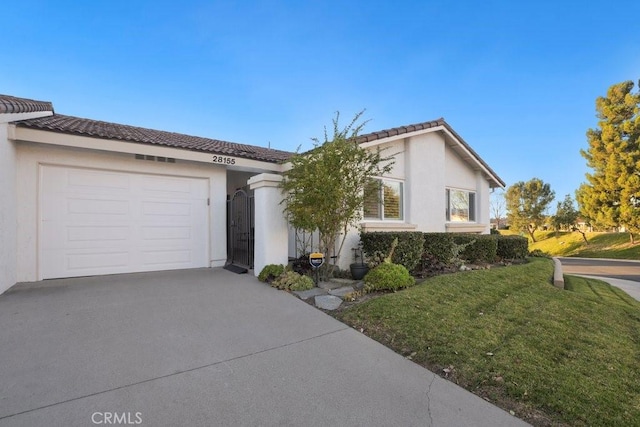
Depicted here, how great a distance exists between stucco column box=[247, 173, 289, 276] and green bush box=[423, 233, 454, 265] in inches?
161

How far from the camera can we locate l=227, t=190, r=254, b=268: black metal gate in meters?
7.68

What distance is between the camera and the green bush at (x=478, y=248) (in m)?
9.22

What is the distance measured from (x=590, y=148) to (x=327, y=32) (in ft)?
88.5

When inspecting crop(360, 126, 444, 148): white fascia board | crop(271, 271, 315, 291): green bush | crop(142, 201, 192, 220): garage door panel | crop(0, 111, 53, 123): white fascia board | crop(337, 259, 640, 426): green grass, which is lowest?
crop(337, 259, 640, 426): green grass

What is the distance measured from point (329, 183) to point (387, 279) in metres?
2.29

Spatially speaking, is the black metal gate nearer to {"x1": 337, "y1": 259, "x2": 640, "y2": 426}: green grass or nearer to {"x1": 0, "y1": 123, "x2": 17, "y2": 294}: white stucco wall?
{"x1": 337, "y1": 259, "x2": 640, "y2": 426}: green grass

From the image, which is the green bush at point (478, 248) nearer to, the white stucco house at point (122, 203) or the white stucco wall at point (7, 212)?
the white stucco house at point (122, 203)

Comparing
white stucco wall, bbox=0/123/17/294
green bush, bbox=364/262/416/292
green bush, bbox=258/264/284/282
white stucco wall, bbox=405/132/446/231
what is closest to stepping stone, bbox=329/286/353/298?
green bush, bbox=364/262/416/292

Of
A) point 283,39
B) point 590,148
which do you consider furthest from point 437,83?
point 590,148

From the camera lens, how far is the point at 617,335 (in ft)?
13.9

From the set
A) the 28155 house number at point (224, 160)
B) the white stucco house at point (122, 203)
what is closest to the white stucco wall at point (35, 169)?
the white stucco house at point (122, 203)

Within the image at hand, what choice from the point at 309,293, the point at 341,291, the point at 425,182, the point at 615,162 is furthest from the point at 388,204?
the point at 615,162

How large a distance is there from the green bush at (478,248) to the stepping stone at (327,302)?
583cm

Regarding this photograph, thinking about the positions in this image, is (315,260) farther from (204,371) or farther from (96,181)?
(96,181)
